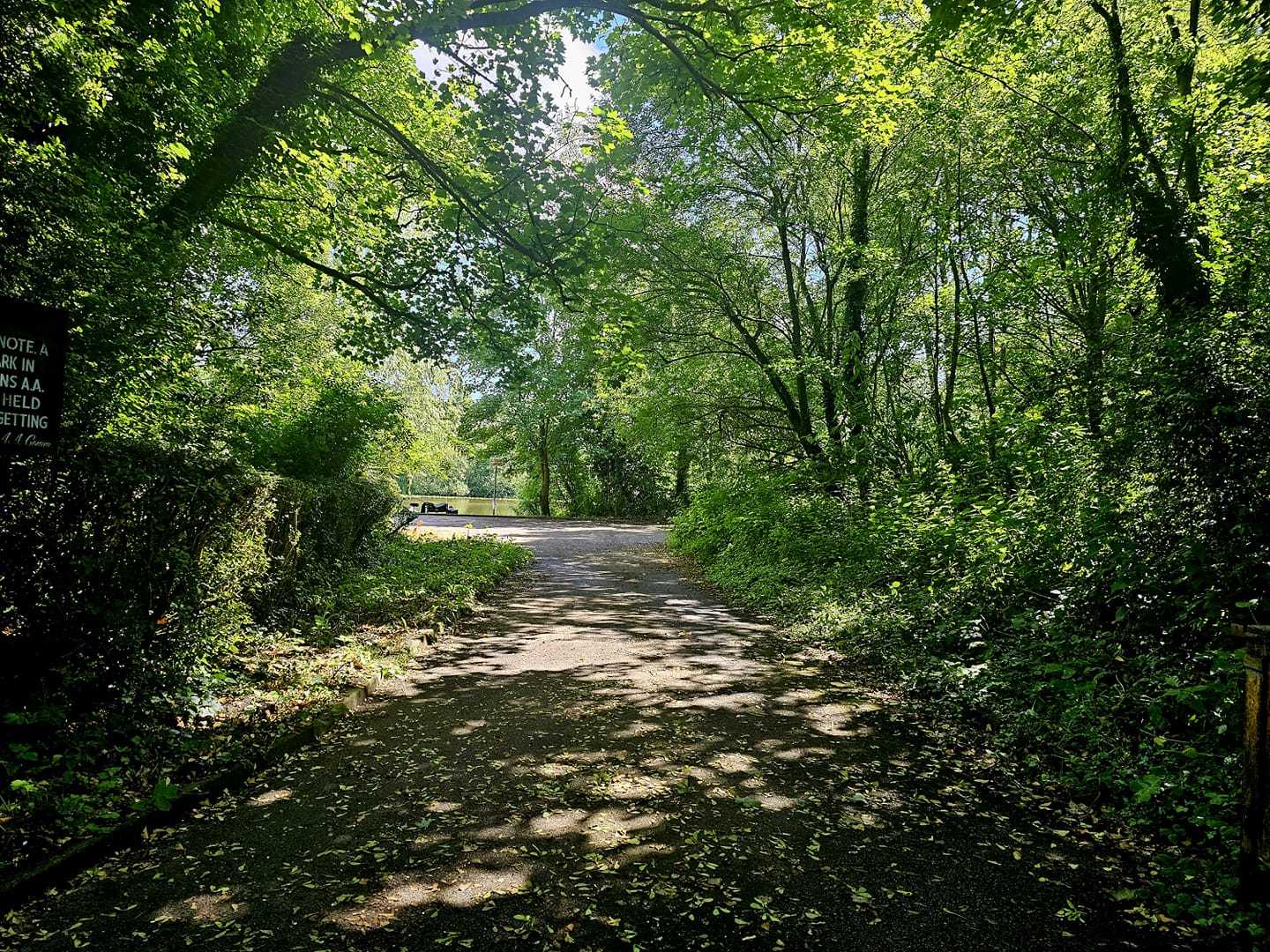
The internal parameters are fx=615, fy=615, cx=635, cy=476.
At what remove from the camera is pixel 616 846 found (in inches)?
125

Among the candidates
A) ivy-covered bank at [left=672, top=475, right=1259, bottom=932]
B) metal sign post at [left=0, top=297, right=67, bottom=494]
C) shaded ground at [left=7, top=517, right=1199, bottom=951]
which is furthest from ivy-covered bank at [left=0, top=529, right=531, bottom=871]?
ivy-covered bank at [left=672, top=475, right=1259, bottom=932]

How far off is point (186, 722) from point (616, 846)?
10.2ft

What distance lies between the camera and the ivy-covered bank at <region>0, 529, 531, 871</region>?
3057 millimetres

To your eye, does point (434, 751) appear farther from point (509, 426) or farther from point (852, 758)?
point (509, 426)

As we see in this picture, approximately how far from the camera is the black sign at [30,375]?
328 centimetres

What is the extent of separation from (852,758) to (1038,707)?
148 cm

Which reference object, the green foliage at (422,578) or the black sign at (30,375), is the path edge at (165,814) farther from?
the green foliage at (422,578)

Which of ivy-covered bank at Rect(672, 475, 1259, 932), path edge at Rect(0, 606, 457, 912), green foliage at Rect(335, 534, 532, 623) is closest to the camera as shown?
path edge at Rect(0, 606, 457, 912)

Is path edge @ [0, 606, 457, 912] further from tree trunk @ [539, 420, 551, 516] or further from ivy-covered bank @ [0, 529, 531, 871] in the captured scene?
tree trunk @ [539, 420, 551, 516]

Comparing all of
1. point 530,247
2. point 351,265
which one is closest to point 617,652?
point 530,247

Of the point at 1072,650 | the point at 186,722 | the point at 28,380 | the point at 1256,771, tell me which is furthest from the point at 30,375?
the point at 1072,650

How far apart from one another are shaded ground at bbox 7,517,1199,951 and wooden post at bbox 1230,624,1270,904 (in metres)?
0.50

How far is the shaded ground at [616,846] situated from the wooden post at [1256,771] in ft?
1.64

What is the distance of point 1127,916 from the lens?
2674 mm
